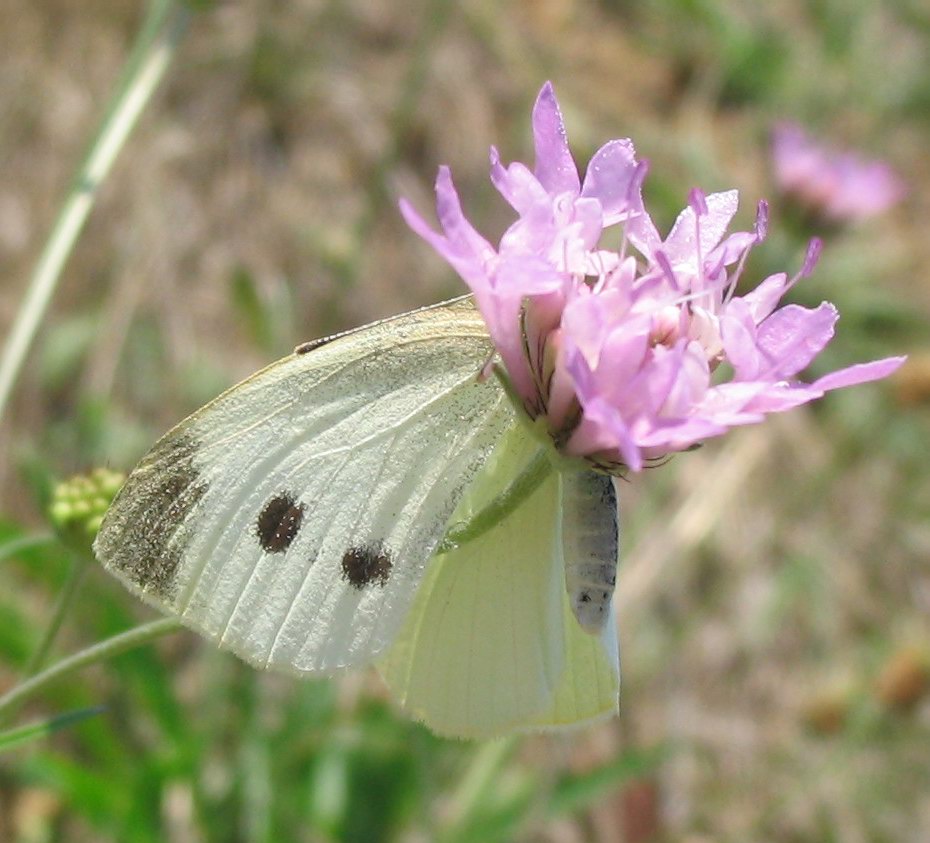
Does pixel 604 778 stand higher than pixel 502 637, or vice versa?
pixel 502 637

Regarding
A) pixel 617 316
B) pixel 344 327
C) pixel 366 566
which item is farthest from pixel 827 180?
pixel 366 566

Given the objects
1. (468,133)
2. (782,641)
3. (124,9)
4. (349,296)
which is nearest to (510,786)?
(782,641)

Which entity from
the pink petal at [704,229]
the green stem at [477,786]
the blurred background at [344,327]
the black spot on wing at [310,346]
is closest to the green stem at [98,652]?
the black spot on wing at [310,346]

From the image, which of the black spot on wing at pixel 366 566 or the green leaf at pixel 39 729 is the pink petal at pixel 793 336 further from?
the green leaf at pixel 39 729

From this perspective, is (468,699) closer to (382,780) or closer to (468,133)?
(382,780)

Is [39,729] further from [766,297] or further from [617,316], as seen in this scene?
[766,297]

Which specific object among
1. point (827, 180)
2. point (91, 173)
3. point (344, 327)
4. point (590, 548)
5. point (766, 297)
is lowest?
point (827, 180)

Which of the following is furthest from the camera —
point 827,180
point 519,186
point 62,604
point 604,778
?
point 827,180

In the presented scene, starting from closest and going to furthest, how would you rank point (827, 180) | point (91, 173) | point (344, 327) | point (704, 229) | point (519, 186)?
1. point (519, 186)
2. point (704, 229)
3. point (91, 173)
4. point (344, 327)
5. point (827, 180)
